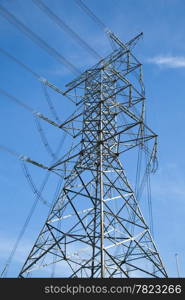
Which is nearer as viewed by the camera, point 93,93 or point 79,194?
point 79,194

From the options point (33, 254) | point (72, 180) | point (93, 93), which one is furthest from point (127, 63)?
point (33, 254)

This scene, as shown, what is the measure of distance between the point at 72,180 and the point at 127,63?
804 centimetres

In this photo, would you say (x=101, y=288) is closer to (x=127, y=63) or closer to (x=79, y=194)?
(x=79, y=194)

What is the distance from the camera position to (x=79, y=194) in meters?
13.3

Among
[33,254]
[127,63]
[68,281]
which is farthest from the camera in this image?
[127,63]

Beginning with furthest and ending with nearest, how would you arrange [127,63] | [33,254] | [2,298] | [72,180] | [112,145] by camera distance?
1. [127,63]
2. [112,145]
3. [72,180]
4. [33,254]
5. [2,298]

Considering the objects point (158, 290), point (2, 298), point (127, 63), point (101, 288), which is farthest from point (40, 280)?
point (127, 63)

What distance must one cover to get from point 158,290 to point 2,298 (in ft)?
12.7

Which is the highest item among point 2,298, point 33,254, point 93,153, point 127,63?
point 127,63

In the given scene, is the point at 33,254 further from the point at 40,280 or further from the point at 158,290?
the point at 158,290

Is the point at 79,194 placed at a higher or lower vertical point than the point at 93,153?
lower

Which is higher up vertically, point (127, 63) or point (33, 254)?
point (127, 63)

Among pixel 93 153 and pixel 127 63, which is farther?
pixel 127 63

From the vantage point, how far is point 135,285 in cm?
822
